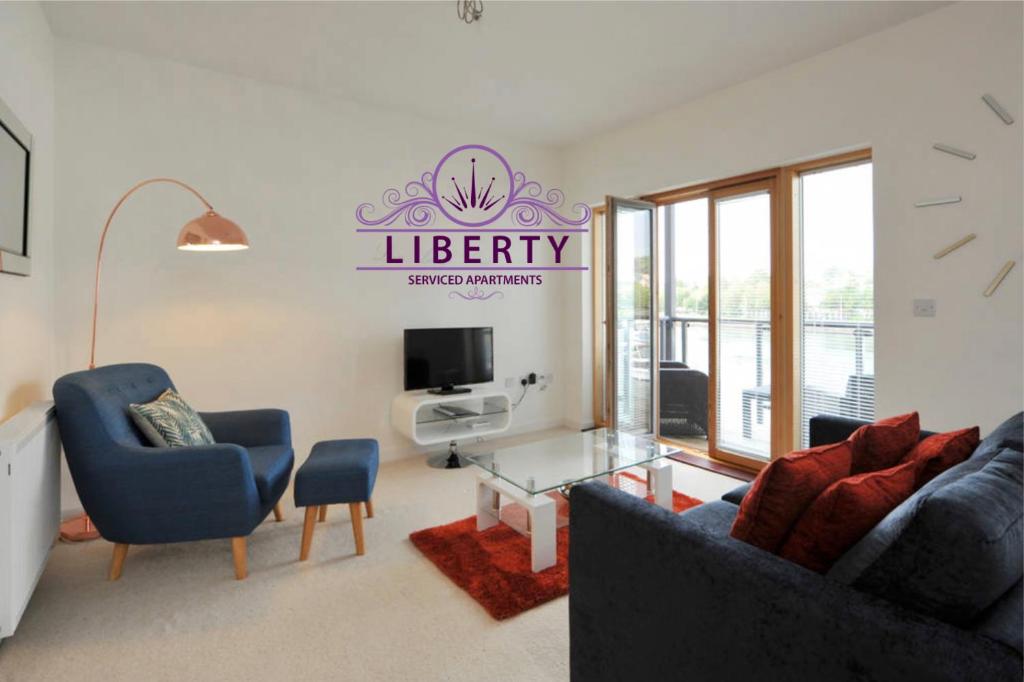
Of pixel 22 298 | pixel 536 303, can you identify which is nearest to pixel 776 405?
pixel 536 303

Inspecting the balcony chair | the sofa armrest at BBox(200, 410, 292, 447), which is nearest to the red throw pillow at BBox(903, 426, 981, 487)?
the sofa armrest at BBox(200, 410, 292, 447)

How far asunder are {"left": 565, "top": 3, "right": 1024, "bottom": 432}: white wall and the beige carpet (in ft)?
7.73

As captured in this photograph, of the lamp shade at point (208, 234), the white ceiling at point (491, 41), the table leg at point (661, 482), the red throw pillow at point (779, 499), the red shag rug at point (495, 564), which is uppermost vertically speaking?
the white ceiling at point (491, 41)

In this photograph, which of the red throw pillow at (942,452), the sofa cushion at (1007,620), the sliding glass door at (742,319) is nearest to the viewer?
the sofa cushion at (1007,620)

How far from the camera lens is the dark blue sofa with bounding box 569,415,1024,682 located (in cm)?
85

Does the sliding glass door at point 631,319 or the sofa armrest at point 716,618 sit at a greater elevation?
the sliding glass door at point 631,319

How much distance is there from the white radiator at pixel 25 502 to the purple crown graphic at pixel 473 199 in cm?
237

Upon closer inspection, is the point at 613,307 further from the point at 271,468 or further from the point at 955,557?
the point at 955,557

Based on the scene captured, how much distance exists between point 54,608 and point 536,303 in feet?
12.3

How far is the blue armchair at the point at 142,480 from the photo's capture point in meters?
2.10

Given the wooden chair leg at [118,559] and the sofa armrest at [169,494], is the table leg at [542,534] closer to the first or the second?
the sofa armrest at [169,494]

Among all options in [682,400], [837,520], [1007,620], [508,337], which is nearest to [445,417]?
[508,337]

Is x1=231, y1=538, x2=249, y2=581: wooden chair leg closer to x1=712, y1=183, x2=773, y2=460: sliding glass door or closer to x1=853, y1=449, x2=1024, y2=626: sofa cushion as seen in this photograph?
x1=853, y1=449, x2=1024, y2=626: sofa cushion

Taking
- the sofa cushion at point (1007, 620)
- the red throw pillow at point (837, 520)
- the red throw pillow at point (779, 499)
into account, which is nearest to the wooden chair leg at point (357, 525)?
the red throw pillow at point (779, 499)
